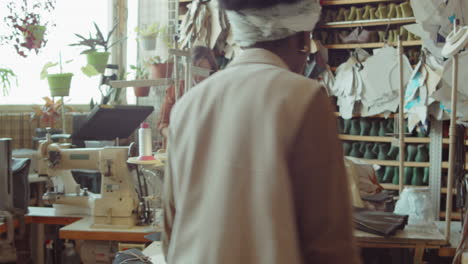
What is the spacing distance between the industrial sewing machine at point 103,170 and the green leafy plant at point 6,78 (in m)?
2.03

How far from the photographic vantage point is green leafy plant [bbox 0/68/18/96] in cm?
444

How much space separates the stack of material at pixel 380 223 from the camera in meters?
2.04

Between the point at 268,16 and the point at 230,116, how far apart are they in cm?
22

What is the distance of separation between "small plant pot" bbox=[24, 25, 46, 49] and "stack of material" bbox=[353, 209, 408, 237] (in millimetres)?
3074

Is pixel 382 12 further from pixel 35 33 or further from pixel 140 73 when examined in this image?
pixel 35 33

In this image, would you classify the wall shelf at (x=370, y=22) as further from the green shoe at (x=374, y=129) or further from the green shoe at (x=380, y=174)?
the green shoe at (x=380, y=174)

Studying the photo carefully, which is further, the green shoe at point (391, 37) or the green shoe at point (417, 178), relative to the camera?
the green shoe at point (391, 37)

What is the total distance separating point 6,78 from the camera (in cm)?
447

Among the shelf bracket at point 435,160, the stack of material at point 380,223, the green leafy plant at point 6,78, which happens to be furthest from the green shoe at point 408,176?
the green leafy plant at point 6,78

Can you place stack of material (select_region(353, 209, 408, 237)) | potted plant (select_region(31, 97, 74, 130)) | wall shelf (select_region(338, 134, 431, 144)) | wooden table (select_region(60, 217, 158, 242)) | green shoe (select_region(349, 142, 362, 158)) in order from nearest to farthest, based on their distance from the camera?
stack of material (select_region(353, 209, 408, 237)) < wooden table (select_region(60, 217, 158, 242)) < potted plant (select_region(31, 97, 74, 130)) < wall shelf (select_region(338, 134, 431, 144)) < green shoe (select_region(349, 142, 362, 158))

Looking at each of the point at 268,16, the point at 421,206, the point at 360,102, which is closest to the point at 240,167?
the point at 268,16

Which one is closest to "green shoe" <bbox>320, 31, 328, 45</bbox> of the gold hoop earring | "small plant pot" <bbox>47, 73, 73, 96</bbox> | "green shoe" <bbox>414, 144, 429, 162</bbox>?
"green shoe" <bbox>414, 144, 429, 162</bbox>

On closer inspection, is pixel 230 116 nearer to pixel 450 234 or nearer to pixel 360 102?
pixel 450 234

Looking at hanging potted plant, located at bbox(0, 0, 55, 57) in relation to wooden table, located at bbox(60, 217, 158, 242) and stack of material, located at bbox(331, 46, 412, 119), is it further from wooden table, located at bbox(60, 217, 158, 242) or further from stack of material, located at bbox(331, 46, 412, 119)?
stack of material, located at bbox(331, 46, 412, 119)
